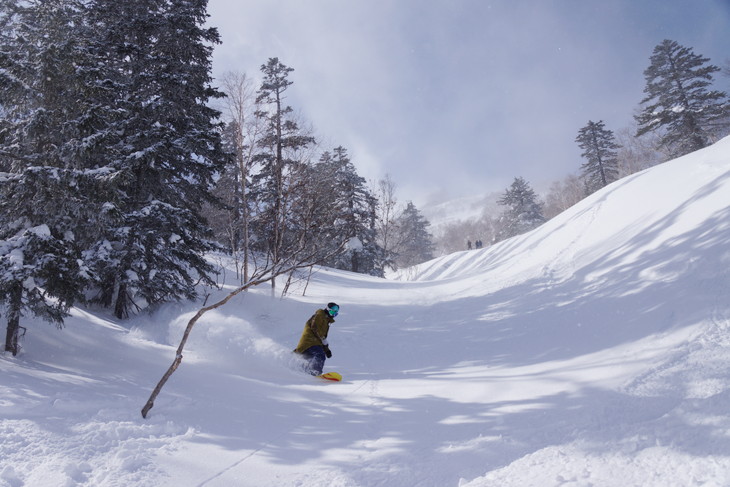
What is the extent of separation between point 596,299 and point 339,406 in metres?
7.13

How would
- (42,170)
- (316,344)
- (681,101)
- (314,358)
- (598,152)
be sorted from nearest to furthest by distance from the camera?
(42,170), (314,358), (316,344), (681,101), (598,152)

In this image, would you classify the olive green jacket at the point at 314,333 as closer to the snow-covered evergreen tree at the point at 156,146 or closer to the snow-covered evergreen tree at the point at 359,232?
the snow-covered evergreen tree at the point at 156,146

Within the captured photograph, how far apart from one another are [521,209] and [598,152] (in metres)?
11.5

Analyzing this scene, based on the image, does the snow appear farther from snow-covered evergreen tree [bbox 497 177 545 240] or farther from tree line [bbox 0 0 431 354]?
snow-covered evergreen tree [bbox 497 177 545 240]

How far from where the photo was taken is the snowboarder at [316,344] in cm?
754

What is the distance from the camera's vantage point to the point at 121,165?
10.2 m

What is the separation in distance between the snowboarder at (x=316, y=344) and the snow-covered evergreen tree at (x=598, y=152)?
43.0 m

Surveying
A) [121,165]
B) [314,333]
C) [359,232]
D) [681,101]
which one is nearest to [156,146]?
[121,165]

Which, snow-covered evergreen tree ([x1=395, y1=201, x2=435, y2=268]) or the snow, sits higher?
snow-covered evergreen tree ([x1=395, y1=201, x2=435, y2=268])

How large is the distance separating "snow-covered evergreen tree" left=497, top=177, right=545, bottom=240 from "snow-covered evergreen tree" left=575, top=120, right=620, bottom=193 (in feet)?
27.2

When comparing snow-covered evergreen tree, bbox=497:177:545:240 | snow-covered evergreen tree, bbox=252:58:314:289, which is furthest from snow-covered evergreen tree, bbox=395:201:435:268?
snow-covered evergreen tree, bbox=252:58:314:289

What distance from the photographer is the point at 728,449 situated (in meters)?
2.80

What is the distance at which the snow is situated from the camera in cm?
326

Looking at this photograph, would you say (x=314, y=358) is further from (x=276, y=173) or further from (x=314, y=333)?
(x=276, y=173)
